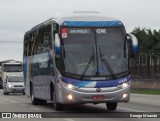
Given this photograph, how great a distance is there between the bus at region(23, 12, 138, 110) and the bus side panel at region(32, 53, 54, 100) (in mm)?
890

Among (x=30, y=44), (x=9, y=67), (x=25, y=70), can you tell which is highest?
(x=30, y=44)

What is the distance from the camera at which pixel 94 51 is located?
1936 centimetres

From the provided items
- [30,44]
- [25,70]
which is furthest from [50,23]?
[25,70]

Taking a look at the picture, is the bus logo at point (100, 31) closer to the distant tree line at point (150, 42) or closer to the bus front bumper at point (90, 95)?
the bus front bumper at point (90, 95)

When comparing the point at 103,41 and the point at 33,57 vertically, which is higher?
the point at 103,41

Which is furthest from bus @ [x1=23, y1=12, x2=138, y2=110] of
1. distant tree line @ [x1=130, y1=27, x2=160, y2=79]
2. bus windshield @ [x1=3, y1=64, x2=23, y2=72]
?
distant tree line @ [x1=130, y1=27, x2=160, y2=79]

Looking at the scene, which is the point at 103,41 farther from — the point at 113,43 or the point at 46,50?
the point at 46,50

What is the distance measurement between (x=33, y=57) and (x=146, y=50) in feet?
222

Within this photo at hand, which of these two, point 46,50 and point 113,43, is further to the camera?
point 46,50

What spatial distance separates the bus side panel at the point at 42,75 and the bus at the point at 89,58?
0.89m

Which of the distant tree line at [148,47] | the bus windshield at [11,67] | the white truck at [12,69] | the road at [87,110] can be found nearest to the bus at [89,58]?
the road at [87,110]

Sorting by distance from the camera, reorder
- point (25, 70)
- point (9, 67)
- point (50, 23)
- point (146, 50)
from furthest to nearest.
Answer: point (146, 50), point (9, 67), point (25, 70), point (50, 23)

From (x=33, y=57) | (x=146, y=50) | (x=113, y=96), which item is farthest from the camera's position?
(x=146, y=50)

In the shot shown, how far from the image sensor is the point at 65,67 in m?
19.2
